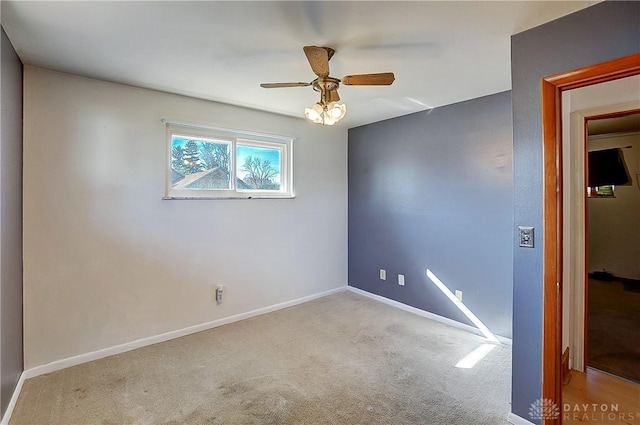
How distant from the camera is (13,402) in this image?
1.94 meters

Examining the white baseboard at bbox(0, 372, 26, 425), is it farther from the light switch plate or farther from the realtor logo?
the light switch plate

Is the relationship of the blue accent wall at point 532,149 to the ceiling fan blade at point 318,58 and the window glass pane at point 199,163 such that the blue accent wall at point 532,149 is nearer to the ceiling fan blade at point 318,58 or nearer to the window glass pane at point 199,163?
the ceiling fan blade at point 318,58

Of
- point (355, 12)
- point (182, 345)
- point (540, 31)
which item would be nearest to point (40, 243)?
point (182, 345)

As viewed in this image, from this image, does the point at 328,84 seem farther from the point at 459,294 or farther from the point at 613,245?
the point at 613,245

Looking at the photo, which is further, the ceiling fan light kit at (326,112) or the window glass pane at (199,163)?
the window glass pane at (199,163)

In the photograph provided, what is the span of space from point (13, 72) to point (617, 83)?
12.8ft

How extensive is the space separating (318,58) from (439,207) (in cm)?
225

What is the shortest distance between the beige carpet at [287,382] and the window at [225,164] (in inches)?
58.6

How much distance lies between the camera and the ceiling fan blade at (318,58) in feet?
5.53

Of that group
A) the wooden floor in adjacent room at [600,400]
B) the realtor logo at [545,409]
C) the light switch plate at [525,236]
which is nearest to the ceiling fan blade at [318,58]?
the light switch plate at [525,236]

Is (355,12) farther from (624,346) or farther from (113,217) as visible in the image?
(624,346)

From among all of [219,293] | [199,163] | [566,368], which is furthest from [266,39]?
[566,368]

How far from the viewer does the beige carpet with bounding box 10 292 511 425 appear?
1.88 m

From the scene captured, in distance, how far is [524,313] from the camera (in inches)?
70.4
